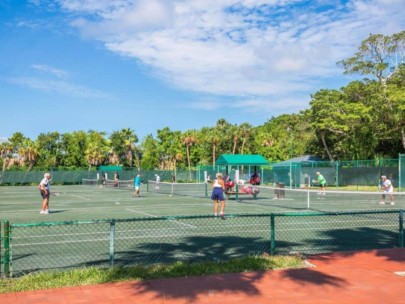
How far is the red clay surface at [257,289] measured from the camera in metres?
6.61

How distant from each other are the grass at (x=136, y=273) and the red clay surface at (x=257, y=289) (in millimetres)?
203

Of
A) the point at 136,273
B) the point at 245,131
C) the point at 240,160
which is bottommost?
the point at 136,273

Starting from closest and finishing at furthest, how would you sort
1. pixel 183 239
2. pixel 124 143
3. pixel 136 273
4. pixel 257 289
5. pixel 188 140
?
pixel 257 289
pixel 136 273
pixel 183 239
pixel 188 140
pixel 124 143

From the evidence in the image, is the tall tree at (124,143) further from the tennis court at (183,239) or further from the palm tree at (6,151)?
the tennis court at (183,239)

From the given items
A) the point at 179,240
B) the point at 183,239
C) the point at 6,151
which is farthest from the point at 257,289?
the point at 6,151

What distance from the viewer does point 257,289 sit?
7.18m

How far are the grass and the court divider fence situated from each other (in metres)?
0.48

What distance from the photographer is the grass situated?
23.8 feet

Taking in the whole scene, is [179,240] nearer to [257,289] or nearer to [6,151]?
[257,289]

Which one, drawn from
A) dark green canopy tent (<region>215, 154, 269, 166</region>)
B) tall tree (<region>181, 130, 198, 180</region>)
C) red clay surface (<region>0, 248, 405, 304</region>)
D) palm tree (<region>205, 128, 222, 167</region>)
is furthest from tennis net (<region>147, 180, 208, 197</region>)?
tall tree (<region>181, 130, 198, 180</region>)

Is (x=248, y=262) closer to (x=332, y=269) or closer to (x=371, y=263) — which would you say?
(x=332, y=269)

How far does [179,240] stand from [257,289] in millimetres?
4917

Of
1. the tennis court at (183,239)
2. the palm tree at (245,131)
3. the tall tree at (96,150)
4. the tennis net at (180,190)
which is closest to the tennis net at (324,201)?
the tennis net at (180,190)

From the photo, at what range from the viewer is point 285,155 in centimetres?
7788
